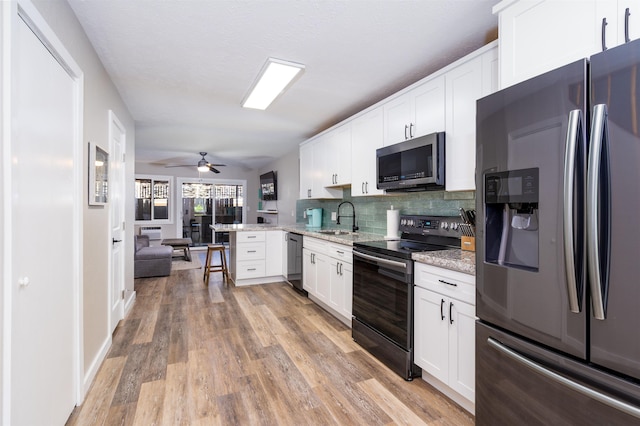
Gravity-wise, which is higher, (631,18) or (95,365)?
(631,18)

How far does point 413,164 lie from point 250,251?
9.55ft

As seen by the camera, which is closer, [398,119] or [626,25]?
[626,25]

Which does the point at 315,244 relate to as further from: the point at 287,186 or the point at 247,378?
A: the point at 287,186

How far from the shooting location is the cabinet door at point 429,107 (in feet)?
7.73

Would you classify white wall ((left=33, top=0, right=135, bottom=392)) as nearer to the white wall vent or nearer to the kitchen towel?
the kitchen towel

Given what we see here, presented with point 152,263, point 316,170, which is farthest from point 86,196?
point 152,263

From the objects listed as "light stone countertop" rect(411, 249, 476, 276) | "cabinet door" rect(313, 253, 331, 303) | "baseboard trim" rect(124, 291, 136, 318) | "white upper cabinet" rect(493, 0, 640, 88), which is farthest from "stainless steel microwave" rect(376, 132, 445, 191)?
"baseboard trim" rect(124, 291, 136, 318)

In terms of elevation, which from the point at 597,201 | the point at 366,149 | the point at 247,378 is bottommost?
the point at 247,378

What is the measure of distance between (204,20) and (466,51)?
6.09 feet

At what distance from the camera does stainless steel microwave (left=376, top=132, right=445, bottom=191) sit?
2.33 metres

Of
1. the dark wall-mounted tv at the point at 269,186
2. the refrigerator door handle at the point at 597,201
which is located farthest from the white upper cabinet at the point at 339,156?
the dark wall-mounted tv at the point at 269,186

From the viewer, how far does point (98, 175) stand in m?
2.30

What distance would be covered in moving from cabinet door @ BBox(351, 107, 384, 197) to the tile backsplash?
0.30 meters

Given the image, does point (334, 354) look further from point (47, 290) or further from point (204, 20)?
point (204, 20)
